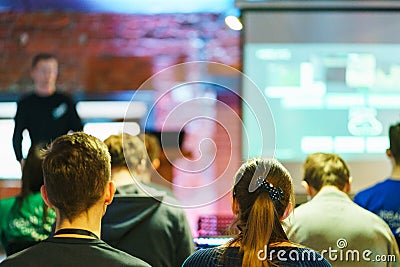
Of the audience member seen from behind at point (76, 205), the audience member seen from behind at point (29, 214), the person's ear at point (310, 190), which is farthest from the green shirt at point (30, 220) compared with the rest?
the audience member seen from behind at point (76, 205)

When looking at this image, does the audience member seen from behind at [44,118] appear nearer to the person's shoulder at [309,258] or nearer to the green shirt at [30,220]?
the green shirt at [30,220]

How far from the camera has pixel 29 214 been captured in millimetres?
2357

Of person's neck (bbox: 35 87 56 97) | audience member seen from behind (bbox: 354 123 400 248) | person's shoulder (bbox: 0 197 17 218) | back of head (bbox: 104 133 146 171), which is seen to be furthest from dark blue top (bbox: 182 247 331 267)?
person's neck (bbox: 35 87 56 97)

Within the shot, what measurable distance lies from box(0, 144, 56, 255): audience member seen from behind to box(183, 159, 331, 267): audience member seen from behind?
1013mm

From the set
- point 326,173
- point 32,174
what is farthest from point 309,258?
point 32,174

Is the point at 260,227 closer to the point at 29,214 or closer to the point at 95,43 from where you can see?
the point at 29,214

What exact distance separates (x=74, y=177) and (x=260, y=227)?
37 cm

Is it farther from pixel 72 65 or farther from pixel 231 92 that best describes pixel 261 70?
pixel 72 65

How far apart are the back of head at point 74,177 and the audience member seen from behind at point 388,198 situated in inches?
41.6

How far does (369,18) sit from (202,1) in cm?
92

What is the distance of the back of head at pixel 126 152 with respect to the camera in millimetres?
2107

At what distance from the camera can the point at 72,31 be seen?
407 centimetres

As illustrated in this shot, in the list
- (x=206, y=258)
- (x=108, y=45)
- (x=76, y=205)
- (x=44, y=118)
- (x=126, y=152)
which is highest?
(x=108, y=45)

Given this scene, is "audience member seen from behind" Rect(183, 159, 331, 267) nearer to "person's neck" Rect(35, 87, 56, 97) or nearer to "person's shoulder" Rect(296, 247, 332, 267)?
"person's shoulder" Rect(296, 247, 332, 267)
